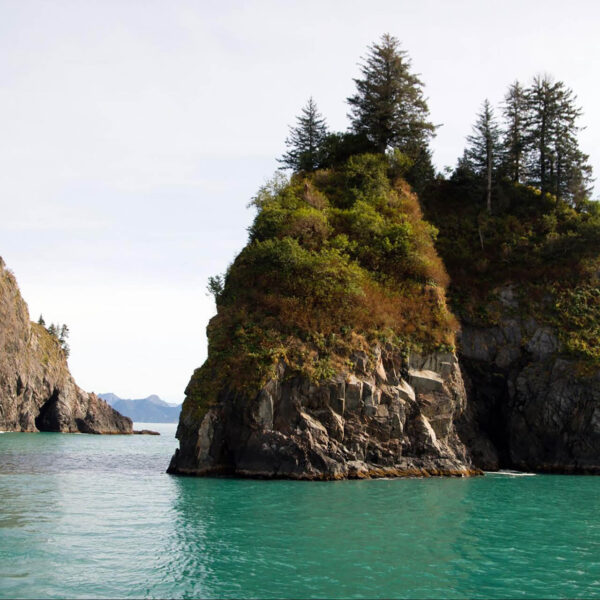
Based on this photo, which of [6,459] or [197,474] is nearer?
[197,474]

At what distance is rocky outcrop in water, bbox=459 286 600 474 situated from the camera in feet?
148

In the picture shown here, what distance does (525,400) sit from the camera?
47.1m

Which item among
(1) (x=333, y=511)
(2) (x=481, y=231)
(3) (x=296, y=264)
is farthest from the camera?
(2) (x=481, y=231)

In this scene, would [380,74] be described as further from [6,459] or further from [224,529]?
[224,529]

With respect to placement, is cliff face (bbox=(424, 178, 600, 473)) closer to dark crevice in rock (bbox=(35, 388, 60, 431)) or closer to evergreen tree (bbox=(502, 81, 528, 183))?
evergreen tree (bbox=(502, 81, 528, 183))

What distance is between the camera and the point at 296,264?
1699 inches

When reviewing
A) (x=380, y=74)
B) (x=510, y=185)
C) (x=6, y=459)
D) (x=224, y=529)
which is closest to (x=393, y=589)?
(x=224, y=529)

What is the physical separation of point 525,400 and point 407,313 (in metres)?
11.8

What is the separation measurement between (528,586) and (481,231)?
46.0 m

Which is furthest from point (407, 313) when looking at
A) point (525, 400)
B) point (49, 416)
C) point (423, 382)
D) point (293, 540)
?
point (49, 416)

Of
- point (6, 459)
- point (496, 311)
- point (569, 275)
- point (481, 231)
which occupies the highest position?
point (481, 231)

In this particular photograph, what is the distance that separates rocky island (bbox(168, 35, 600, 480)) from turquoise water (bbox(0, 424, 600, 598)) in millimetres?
5174

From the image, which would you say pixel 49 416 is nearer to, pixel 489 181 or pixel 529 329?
pixel 489 181

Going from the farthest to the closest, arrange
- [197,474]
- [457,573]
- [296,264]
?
[296,264]
[197,474]
[457,573]
